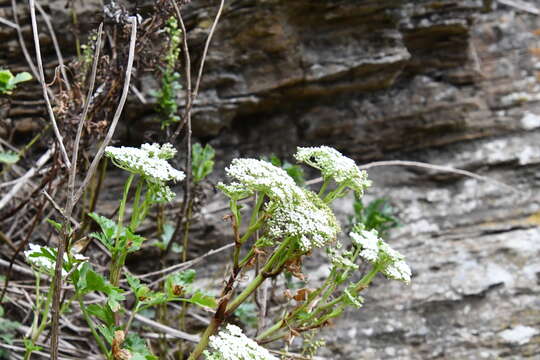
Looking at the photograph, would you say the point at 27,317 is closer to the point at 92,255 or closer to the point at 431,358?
the point at 92,255

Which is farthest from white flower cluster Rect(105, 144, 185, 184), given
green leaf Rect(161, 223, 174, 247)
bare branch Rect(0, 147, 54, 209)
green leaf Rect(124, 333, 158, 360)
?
green leaf Rect(161, 223, 174, 247)

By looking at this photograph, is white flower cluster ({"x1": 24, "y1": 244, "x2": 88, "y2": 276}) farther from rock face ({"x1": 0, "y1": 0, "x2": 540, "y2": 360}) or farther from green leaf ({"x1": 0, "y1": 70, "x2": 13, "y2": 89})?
rock face ({"x1": 0, "y1": 0, "x2": 540, "y2": 360})

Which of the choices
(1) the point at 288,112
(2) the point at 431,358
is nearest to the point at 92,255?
(1) the point at 288,112

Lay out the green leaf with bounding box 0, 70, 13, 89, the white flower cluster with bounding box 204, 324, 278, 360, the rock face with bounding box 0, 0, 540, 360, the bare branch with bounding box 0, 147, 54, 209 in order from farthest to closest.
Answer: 1. the rock face with bounding box 0, 0, 540, 360
2. the bare branch with bounding box 0, 147, 54, 209
3. the green leaf with bounding box 0, 70, 13, 89
4. the white flower cluster with bounding box 204, 324, 278, 360

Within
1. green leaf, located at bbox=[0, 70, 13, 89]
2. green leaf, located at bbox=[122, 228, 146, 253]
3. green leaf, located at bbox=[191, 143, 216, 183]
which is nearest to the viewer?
green leaf, located at bbox=[122, 228, 146, 253]

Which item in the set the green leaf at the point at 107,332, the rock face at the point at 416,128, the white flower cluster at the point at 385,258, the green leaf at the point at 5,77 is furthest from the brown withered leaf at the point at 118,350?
the rock face at the point at 416,128

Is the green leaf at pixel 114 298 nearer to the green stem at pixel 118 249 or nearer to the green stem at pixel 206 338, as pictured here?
the green stem at pixel 118 249

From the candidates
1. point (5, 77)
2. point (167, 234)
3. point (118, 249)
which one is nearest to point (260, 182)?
point (118, 249)
